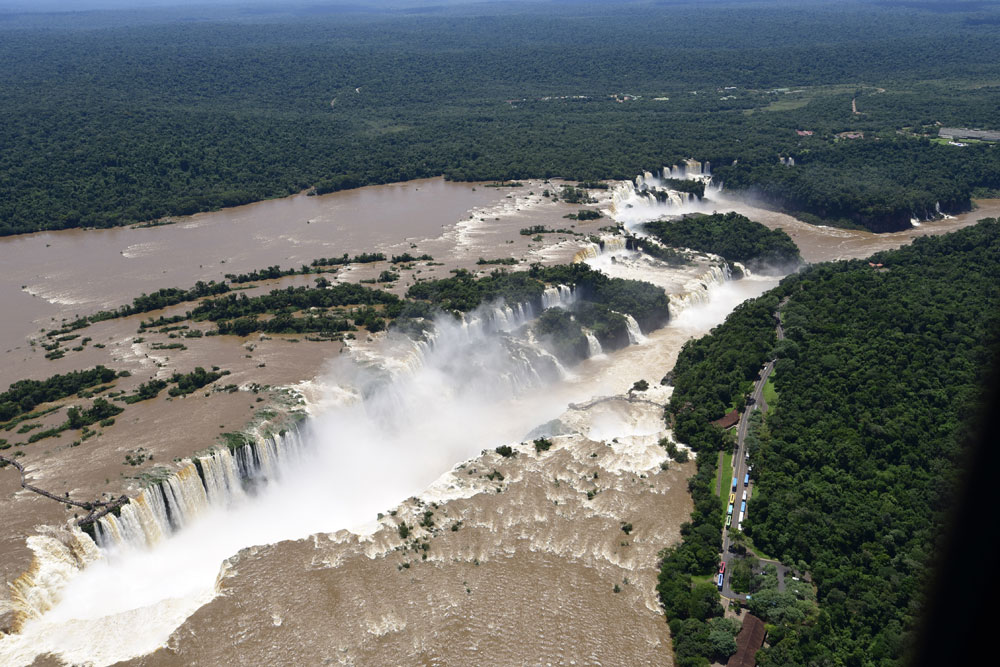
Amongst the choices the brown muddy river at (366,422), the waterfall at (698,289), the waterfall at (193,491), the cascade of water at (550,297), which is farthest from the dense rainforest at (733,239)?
the waterfall at (193,491)

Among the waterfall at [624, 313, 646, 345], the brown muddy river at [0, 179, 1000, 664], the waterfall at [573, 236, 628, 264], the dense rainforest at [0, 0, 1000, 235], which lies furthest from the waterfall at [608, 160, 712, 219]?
the waterfall at [624, 313, 646, 345]

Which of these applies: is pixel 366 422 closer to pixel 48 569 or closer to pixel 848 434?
pixel 48 569

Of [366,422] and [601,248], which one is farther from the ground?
[601,248]

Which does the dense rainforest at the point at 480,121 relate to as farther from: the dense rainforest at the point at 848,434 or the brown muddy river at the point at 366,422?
the dense rainforest at the point at 848,434

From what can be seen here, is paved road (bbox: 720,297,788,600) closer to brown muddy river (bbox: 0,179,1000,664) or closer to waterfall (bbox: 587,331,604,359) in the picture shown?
brown muddy river (bbox: 0,179,1000,664)

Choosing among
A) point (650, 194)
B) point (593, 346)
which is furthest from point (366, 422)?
point (650, 194)
